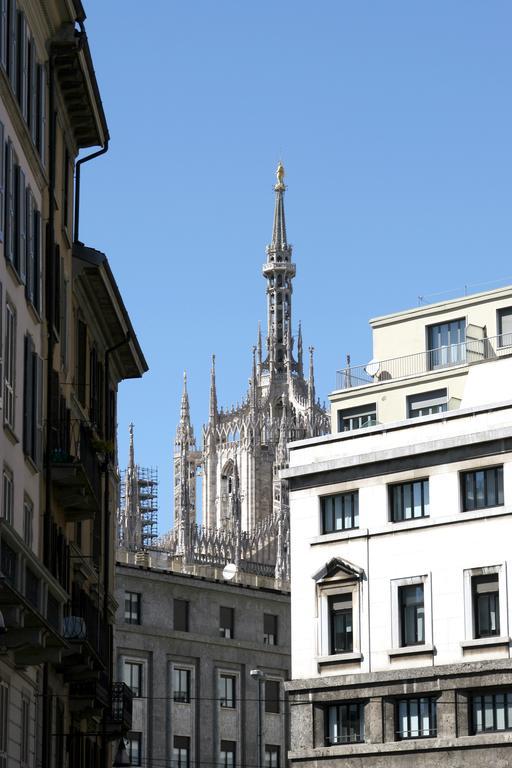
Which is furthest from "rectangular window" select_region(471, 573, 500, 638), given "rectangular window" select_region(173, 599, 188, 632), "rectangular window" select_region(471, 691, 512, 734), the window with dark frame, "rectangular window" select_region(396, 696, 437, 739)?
"rectangular window" select_region(173, 599, 188, 632)

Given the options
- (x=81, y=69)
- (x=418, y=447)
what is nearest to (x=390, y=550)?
(x=418, y=447)

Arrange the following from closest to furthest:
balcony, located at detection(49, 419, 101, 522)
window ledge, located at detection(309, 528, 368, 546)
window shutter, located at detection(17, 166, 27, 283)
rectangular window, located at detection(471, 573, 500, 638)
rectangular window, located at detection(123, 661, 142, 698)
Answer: window shutter, located at detection(17, 166, 27, 283)
balcony, located at detection(49, 419, 101, 522)
rectangular window, located at detection(471, 573, 500, 638)
window ledge, located at detection(309, 528, 368, 546)
rectangular window, located at detection(123, 661, 142, 698)

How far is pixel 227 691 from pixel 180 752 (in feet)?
13.3

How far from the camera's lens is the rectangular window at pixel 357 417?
72312 mm

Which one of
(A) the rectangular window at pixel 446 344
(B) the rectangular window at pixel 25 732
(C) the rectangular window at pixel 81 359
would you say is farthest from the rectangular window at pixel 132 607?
(B) the rectangular window at pixel 25 732

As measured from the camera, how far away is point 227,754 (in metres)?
81.2

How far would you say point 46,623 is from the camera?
97.5 feet

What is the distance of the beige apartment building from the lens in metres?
31.9

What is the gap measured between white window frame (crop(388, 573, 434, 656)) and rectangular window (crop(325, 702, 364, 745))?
2411 mm

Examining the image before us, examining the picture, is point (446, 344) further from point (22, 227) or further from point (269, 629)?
point (22, 227)

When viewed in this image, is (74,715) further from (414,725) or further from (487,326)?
(487,326)

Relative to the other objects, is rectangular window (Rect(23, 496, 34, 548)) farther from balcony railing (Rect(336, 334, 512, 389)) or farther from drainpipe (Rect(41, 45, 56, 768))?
balcony railing (Rect(336, 334, 512, 389))

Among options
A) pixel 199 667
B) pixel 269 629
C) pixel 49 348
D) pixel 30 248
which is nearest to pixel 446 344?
pixel 199 667

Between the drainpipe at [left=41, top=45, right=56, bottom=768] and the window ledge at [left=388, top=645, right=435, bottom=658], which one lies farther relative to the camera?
the window ledge at [left=388, top=645, right=435, bottom=658]
